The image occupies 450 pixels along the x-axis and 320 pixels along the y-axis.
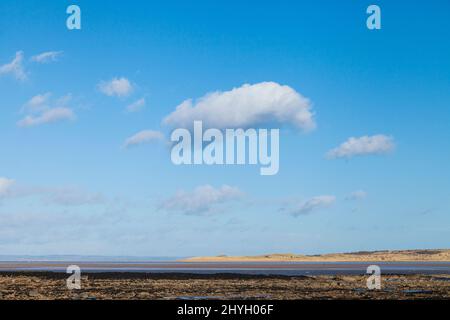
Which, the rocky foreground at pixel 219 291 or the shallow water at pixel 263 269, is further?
the shallow water at pixel 263 269

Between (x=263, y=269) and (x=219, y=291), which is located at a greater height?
(x=219, y=291)

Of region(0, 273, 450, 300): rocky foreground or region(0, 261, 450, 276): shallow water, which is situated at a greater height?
region(0, 273, 450, 300): rocky foreground

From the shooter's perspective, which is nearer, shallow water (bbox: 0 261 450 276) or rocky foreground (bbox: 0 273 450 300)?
rocky foreground (bbox: 0 273 450 300)

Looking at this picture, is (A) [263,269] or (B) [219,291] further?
(A) [263,269]

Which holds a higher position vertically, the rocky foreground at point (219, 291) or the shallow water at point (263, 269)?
the rocky foreground at point (219, 291)

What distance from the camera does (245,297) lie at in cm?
5059
